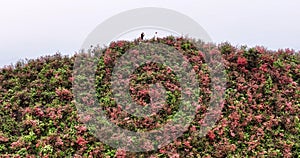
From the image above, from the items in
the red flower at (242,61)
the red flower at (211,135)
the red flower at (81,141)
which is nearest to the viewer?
the red flower at (81,141)

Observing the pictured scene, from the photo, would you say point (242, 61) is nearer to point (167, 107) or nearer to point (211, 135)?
point (167, 107)

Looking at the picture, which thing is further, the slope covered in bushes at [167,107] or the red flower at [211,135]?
the red flower at [211,135]

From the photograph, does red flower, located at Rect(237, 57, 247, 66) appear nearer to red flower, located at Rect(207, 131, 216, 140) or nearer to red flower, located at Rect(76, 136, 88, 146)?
red flower, located at Rect(207, 131, 216, 140)

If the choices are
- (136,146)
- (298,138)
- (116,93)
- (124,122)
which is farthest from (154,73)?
(298,138)

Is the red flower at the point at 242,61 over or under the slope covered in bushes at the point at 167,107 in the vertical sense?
over

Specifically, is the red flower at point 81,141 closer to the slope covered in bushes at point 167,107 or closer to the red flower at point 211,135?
the slope covered in bushes at point 167,107

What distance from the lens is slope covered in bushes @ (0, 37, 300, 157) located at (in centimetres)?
1091

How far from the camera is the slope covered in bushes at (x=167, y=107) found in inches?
429

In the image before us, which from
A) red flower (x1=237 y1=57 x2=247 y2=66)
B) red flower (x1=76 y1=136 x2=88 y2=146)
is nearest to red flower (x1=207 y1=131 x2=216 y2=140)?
red flower (x1=76 y1=136 x2=88 y2=146)

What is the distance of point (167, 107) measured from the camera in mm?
12008

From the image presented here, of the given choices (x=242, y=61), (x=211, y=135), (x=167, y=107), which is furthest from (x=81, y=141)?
(x=242, y=61)

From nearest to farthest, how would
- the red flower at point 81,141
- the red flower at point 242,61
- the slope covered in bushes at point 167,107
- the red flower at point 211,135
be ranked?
the red flower at point 81,141
the slope covered in bushes at point 167,107
the red flower at point 211,135
the red flower at point 242,61

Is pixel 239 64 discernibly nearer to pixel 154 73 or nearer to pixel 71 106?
pixel 154 73

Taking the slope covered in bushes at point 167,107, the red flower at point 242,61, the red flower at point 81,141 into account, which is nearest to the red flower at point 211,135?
A: the slope covered in bushes at point 167,107
